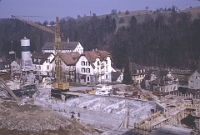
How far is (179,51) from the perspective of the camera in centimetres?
2544

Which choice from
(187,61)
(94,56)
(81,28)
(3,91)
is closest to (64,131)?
(3,91)

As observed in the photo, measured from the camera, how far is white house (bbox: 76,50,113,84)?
17.6 m

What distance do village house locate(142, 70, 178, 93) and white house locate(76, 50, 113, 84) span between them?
258 centimetres

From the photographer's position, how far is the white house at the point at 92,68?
17594 millimetres

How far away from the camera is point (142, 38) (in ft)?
103

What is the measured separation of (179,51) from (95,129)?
1787 cm

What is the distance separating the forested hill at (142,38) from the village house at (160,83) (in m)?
5.64

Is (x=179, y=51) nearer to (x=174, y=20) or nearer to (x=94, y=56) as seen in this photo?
(x=174, y=20)

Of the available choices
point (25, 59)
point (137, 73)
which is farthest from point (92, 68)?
point (25, 59)

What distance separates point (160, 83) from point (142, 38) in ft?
52.6

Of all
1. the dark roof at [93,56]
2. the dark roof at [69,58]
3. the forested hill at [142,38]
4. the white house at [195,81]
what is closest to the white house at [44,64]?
the dark roof at [69,58]

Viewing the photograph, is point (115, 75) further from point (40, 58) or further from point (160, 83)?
point (40, 58)

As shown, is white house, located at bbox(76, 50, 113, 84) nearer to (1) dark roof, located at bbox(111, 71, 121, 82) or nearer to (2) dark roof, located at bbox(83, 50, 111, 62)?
(2) dark roof, located at bbox(83, 50, 111, 62)

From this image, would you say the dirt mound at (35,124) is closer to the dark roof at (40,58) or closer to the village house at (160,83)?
the village house at (160,83)
